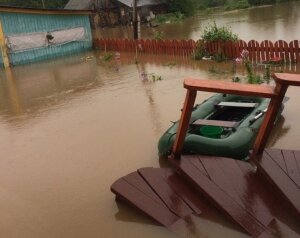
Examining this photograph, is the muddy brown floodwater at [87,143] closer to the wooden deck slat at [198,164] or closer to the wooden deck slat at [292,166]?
the wooden deck slat at [198,164]

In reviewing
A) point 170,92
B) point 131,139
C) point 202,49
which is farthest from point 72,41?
point 131,139

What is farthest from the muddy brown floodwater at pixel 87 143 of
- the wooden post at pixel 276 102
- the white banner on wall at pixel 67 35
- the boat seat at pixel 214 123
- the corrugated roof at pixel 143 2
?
the corrugated roof at pixel 143 2

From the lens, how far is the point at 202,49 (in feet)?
55.2

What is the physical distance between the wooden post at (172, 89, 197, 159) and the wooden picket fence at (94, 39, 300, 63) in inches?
360

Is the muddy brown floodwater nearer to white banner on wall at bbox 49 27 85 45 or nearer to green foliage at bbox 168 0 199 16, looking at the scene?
white banner on wall at bbox 49 27 85 45

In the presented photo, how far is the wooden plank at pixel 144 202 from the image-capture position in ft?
17.0

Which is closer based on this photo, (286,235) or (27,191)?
(286,235)

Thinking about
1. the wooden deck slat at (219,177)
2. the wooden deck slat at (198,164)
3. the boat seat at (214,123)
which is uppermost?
the boat seat at (214,123)

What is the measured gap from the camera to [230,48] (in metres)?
15.7

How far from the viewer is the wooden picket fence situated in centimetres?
1405

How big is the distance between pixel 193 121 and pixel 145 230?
286 centimetres

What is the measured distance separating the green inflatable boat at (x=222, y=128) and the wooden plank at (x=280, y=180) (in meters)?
0.81

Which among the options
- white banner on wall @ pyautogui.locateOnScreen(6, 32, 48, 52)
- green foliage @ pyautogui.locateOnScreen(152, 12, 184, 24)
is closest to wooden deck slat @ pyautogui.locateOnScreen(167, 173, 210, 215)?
white banner on wall @ pyautogui.locateOnScreen(6, 32, 48, 52)

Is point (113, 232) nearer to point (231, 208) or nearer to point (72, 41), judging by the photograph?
point (231, 208)
